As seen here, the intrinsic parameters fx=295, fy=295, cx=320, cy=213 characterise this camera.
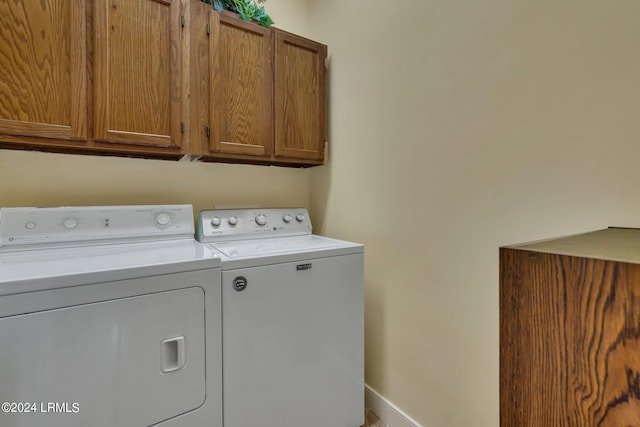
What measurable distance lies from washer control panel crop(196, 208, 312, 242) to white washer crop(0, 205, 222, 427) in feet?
1.11

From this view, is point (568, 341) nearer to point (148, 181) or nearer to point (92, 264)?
point (92, 264)

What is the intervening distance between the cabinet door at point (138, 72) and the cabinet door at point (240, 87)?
0.58 ft

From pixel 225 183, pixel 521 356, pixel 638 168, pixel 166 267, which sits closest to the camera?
pixel 521 356

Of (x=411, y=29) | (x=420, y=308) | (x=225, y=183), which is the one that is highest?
(x=411, y=29)

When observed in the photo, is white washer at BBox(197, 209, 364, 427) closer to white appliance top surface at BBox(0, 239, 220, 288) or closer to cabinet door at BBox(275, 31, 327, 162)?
white appliance top surface at BBox(0, 239, 220, 288)

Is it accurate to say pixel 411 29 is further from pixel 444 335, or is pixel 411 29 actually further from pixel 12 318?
pixel 12 318

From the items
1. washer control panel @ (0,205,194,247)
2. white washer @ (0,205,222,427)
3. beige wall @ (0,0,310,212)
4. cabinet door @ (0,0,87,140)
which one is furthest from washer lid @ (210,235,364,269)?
cabinet door @ (0,0,87,140)

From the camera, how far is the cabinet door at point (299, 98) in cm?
172

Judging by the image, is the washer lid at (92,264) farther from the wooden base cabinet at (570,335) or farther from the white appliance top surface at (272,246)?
the wooden base cabinet at (570,335)

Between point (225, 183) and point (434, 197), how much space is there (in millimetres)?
1288

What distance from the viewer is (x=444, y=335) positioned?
4.26 ft

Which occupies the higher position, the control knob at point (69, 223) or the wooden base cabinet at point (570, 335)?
the control knob at point (69, 223)

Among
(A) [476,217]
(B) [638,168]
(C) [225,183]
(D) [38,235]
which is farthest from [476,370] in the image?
(D) [38,235]

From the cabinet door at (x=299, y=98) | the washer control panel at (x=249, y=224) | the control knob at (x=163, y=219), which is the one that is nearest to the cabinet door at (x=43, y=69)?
the control knob at (x=163, y=219)
